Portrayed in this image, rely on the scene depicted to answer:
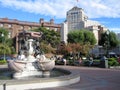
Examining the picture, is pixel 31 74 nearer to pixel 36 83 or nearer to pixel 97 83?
pixel 36 83

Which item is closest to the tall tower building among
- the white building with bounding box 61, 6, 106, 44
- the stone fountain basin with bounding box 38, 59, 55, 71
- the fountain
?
the white building with bounding box 61, 6, 106, 44

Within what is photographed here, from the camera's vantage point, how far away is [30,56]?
54.6 feet

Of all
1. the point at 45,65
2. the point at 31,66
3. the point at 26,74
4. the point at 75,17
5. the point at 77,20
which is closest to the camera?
the point at 45,65

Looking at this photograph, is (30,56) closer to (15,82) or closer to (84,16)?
(15,82)

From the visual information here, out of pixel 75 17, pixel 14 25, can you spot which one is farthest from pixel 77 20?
pixel 14 25

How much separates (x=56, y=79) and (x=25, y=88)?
167 cm

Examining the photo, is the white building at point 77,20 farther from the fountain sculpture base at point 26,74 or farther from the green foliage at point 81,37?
the fountain sculpture base at point 26,74

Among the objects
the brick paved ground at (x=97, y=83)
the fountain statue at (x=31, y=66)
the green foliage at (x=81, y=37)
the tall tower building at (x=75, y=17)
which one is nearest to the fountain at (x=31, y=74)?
the fountain statue at (x=31, y=66)

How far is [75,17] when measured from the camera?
13588 cm

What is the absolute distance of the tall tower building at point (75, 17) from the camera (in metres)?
132

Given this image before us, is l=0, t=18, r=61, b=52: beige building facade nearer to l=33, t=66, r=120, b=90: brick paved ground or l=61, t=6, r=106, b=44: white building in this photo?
l=61, t=6, r=106, b=44: white building

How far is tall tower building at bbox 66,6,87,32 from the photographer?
13188 cm

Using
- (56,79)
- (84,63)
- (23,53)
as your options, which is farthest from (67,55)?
(56,79)

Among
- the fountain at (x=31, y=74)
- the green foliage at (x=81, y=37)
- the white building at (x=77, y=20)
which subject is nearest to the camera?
the fountain at (x=31, y=74)
